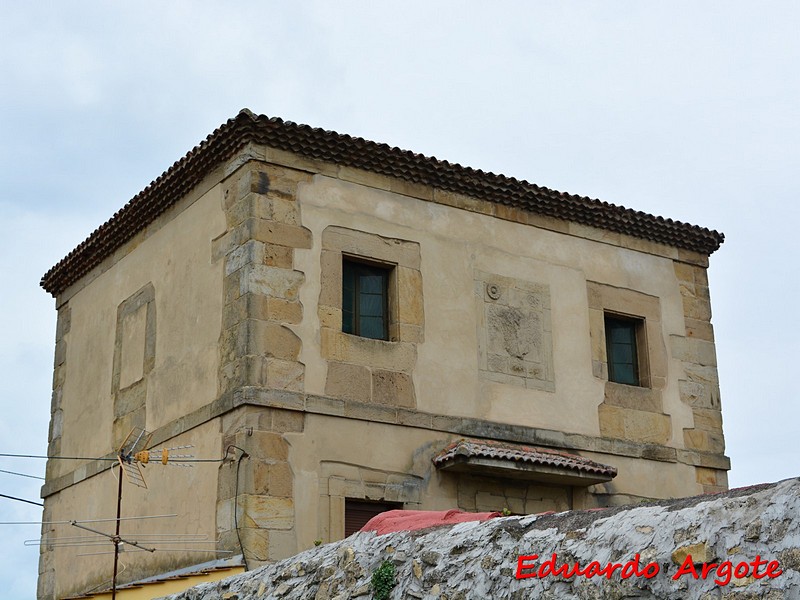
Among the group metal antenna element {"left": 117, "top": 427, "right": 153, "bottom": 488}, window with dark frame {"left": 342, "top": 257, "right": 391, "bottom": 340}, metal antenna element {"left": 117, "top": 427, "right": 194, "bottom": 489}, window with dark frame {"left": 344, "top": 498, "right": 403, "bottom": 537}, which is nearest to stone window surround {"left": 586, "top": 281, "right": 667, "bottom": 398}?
window with dark frame {"left": 342, "top": 257, "right": 391, "bottom": 340}

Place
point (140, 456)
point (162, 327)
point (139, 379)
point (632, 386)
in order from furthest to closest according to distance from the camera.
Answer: point (632, 386) < point (139, 379) < point (162, 327) < point (140, 456)

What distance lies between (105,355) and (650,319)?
6.75m

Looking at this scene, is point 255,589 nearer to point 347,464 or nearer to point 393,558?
point 393,558

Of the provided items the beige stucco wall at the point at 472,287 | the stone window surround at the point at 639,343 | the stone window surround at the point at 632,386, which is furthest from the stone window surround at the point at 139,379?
the stone window surround at the point at 639,343

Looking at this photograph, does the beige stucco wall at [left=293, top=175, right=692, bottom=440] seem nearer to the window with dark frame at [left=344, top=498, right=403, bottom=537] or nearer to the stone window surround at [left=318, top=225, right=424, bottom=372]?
the stone window surround at [left=318, top=225, right=424, bottom=372]

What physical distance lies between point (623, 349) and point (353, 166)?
13.8 feet

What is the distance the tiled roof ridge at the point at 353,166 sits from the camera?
1267cm

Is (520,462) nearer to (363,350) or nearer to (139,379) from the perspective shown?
(363,350)

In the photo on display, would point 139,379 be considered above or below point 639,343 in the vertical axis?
below

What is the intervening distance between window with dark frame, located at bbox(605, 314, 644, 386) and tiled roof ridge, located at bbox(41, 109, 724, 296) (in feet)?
3.76

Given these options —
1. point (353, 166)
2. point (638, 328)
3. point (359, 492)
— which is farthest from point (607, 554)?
point (638, 328)

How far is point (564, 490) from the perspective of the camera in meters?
13.3

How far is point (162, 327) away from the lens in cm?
1364

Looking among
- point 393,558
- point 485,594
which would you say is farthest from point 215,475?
point 485,594
